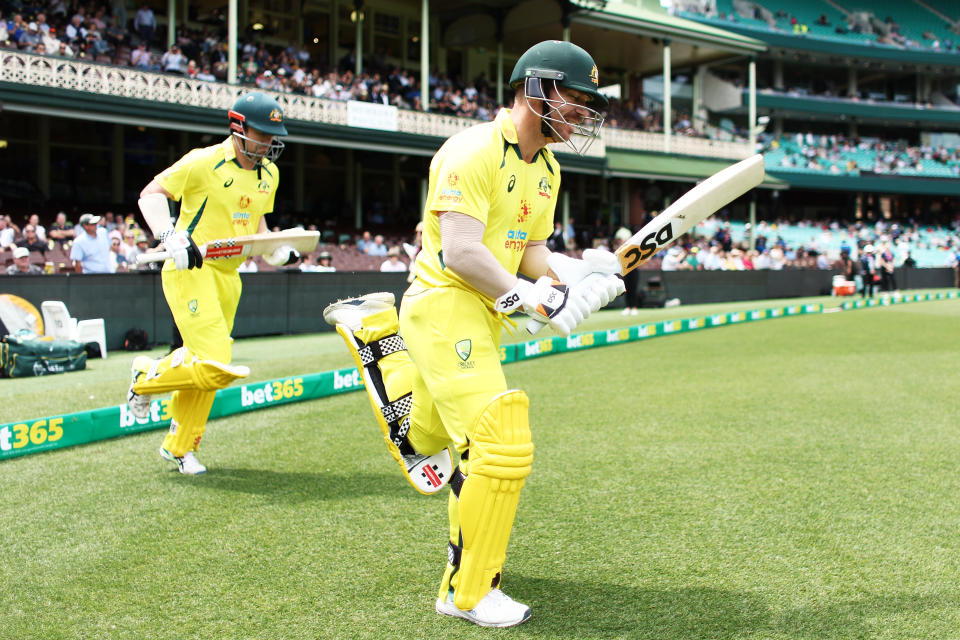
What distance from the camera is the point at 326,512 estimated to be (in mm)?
4582

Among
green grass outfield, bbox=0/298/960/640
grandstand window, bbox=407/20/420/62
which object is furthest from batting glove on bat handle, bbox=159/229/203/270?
grandstand window, bbox=407/20/420/62

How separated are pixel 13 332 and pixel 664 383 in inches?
348

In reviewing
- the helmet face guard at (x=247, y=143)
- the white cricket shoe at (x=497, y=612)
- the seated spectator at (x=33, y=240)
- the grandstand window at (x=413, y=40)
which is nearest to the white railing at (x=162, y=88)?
the seated spectator at (x=33, y=240)

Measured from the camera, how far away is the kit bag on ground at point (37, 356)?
1022 centimetres

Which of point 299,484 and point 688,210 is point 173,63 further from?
point 688,210

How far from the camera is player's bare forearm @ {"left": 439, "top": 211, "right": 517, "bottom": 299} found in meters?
3.16

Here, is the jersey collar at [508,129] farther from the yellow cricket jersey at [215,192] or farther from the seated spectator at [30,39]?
the seated spectator at [30,39]

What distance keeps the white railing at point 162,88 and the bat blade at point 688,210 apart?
1845cm

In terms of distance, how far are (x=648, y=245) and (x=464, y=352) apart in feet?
3.18

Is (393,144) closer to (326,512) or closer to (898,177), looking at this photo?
(326,512)

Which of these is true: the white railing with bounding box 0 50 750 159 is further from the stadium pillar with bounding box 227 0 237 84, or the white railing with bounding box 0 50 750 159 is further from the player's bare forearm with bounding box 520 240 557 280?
the player's bare forearm with bounding box 520 240 557 280

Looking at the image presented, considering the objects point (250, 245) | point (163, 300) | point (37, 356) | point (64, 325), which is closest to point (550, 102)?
point (250, 245)

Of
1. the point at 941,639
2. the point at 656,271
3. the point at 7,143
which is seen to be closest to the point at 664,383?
the point at 941,639

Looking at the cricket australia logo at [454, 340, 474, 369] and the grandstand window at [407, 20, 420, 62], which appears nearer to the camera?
the cricket australia logo at [454, 340, 474, 369]
